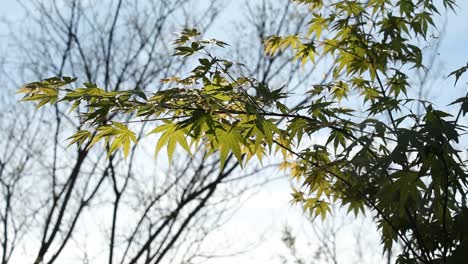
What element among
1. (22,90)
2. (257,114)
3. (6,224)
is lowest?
(257,114)

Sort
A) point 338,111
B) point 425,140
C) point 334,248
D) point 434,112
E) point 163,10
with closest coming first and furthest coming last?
point 425,140
point 434,112
point 338,111
point 163,10
point 334,248

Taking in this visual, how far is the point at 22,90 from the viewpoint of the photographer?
5.47 ft

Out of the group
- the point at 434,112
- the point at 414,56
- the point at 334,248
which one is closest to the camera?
the point at 434,112

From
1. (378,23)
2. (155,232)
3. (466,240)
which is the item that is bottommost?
(466,240)

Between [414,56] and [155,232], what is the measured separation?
10.4 ft

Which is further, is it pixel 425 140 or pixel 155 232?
pixel 155 232

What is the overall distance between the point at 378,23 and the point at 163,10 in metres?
3.36

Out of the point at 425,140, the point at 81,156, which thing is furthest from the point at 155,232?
the point at 425,140

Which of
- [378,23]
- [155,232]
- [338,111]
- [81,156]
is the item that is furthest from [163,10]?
[338,111]

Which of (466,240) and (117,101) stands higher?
(117,101)

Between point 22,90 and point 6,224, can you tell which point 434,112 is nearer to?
point 22,90

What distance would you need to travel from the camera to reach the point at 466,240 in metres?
1.56

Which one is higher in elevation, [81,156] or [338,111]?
[81,156]

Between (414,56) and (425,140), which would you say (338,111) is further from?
(414,56)
